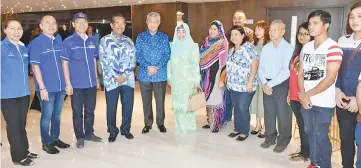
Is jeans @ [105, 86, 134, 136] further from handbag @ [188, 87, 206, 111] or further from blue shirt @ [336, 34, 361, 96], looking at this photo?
blue shirt @ [336, 34, 361, 96]

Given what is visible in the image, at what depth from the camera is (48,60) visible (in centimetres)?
320

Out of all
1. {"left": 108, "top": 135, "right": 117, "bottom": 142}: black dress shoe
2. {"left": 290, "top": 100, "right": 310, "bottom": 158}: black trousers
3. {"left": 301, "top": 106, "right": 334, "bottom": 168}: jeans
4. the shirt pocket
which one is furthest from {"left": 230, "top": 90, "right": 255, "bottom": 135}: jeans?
the shirt pocket

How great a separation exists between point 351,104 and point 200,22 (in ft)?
26.3

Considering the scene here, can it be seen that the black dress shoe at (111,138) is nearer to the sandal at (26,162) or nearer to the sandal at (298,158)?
the sandal at (26,162)

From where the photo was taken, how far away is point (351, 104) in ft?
7.93

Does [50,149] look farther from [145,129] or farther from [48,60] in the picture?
[145,129]

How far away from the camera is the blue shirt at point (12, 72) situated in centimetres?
284

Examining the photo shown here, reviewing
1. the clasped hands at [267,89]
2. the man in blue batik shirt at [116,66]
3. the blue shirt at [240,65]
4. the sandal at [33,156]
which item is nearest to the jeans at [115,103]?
the man in blue batik shirt at [116,66]

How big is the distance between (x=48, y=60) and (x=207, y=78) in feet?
6.01

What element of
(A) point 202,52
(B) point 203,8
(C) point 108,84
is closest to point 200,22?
(B) point 203,8

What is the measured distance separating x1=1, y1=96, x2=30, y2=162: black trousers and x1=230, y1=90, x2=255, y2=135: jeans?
2136 millimetres

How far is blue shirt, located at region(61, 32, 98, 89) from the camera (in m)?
3.39

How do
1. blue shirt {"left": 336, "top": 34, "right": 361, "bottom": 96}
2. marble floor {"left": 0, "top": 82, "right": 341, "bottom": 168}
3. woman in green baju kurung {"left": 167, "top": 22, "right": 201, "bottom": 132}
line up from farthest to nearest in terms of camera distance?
1. woman in green baju kurung {"left": 167, "top": 22, "right": 201, "bottom": 132}
2. marble floor {"left": 0, "top": 82, "right": 341, "bottom": 168}
3. blue shirt {"left": 336, "top": 34, "right": 361, "bottom": 96}

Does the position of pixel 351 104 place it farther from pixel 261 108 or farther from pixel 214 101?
pixel 214 101
